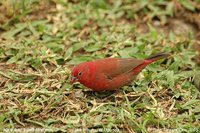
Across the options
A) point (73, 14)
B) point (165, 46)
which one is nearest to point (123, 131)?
point (165, 46)

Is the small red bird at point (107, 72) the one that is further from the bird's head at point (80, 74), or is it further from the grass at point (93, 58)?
the grass at point (93, 58)

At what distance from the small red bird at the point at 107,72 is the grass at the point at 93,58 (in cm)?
20

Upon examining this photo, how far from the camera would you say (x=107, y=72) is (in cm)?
532

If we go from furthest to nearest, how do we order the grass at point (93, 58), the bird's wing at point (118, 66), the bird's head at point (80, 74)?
1. the bird's wing at point (118, 66)
2. the bird's head at point (80, 74)
3. the grass at point (93, 58)

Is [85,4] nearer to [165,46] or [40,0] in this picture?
[40,0]

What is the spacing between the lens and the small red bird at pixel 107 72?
5.17 meters

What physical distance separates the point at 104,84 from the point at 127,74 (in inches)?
12.9

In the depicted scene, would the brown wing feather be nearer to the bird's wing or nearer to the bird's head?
the bird's wing

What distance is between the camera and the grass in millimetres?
4977

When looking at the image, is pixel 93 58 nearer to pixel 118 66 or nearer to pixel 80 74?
pixel 118 66

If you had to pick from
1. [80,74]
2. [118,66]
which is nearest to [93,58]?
[118,66]

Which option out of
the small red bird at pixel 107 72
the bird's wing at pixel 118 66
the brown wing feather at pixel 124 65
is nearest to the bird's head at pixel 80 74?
the small red bird at pixel 107 72

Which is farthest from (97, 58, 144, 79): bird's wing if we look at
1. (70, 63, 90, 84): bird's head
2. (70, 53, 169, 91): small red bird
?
(70, 63, 90, 84): bird's head

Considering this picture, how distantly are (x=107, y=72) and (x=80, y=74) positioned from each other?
0.37m
